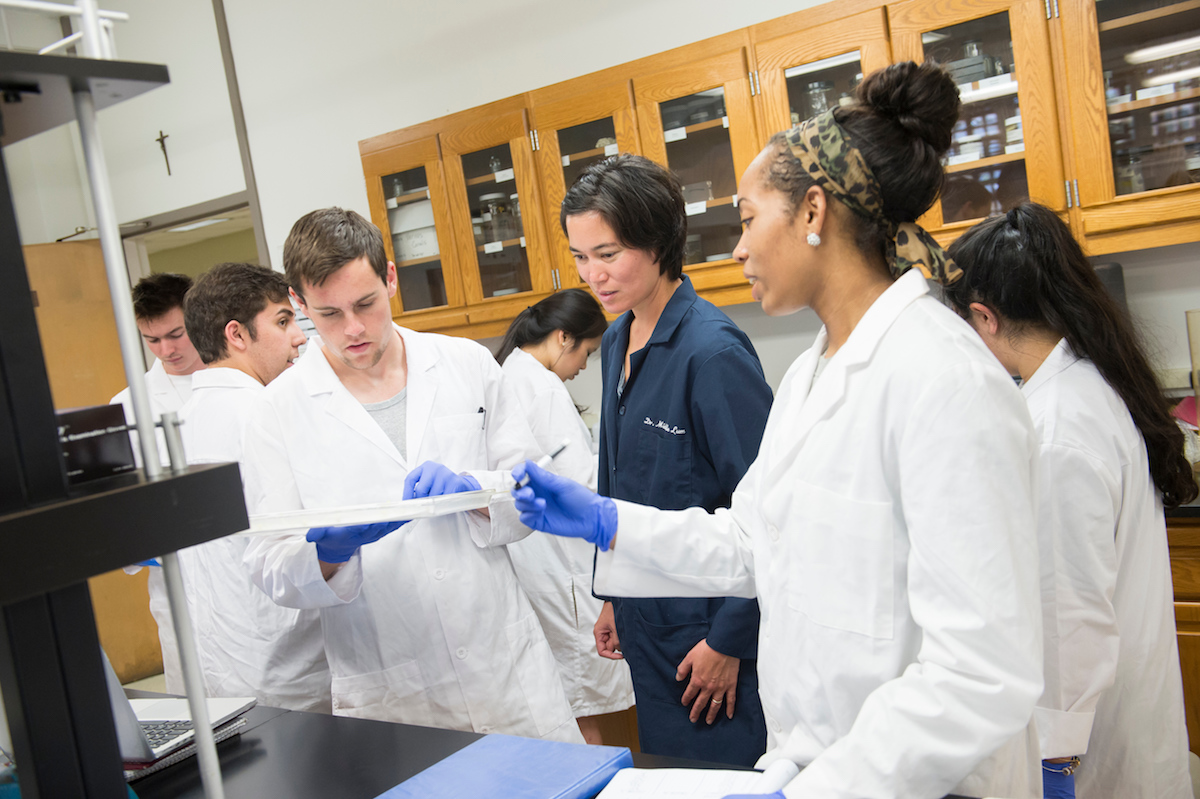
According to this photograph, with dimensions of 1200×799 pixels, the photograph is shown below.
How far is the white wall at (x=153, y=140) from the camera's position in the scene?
4598 millimetres

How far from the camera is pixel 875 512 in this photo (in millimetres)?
909

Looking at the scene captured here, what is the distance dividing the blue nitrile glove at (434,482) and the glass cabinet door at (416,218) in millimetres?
2218

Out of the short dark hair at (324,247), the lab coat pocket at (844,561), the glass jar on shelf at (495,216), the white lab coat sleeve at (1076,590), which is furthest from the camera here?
the glass jar on shelf at (495,216)

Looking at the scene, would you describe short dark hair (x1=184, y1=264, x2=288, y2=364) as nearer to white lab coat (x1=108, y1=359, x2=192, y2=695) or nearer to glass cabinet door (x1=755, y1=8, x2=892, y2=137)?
white lab coat (x1=108, y1=359, x2=192, y2=695)

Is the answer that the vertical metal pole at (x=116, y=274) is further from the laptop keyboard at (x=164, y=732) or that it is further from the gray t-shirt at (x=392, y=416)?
the gray t-shirt at (x=392, y=416)

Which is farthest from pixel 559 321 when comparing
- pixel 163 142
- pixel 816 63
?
pixel 163 142

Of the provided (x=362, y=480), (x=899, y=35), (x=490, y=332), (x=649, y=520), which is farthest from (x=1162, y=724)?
(x=490, y=332)

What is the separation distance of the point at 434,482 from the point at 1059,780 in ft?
3.91

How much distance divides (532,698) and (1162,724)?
3.64ft

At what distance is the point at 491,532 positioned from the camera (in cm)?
160

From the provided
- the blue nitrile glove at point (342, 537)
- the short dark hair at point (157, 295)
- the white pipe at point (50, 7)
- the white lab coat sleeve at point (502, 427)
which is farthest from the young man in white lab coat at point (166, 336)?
the white pipe at point (50, 7)

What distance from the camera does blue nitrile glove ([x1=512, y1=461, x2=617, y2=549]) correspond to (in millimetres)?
1215

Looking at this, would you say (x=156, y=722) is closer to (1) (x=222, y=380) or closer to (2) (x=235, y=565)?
(2) (x=235, y=565)

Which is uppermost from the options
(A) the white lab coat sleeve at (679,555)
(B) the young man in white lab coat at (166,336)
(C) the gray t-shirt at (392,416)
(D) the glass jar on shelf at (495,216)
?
(D) the glass jar on shelf at (495,216)
